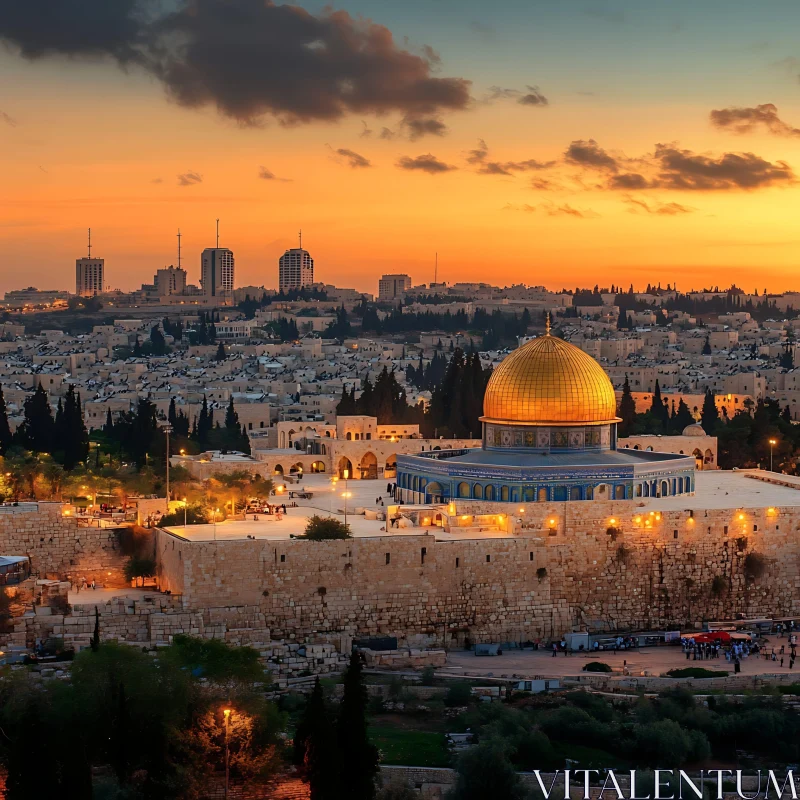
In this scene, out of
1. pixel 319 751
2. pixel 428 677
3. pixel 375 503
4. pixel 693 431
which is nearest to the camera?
pixel 319 751

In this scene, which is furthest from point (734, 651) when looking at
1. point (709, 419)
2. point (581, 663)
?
point (709, 419)

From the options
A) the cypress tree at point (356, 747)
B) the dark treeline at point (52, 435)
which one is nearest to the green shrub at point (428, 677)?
the cypress tree at point (356, 747)

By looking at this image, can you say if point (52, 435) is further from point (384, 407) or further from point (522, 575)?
point (522, 575)

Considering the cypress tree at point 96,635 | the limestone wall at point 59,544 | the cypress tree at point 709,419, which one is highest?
the cypress tree at point 709,419

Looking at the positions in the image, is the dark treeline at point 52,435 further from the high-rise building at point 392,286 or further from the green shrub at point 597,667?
the high-rise building at point 392,286

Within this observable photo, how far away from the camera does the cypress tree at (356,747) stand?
25.0 metres

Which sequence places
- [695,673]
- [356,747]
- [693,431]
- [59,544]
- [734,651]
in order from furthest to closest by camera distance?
1. [693,431]
2. [59,544]
3. [734,651]
4. [695,673]
5. [356,747]

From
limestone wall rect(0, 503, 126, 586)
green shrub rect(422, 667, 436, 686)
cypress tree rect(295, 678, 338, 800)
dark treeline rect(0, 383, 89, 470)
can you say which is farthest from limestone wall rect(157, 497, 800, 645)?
dark treeline rect(0, 383, 89, 470)

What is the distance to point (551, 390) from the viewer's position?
41531 mm

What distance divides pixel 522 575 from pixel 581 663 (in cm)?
270

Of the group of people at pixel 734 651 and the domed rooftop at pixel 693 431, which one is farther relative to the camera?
the domed rooftop at pixel 693 431

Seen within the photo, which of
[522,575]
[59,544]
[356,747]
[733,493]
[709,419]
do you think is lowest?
[356,747]

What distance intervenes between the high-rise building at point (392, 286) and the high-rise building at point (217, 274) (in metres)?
14.4

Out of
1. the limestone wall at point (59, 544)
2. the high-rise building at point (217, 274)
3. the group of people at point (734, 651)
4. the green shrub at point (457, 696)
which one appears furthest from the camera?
the high-rise building at point (217, 274)
